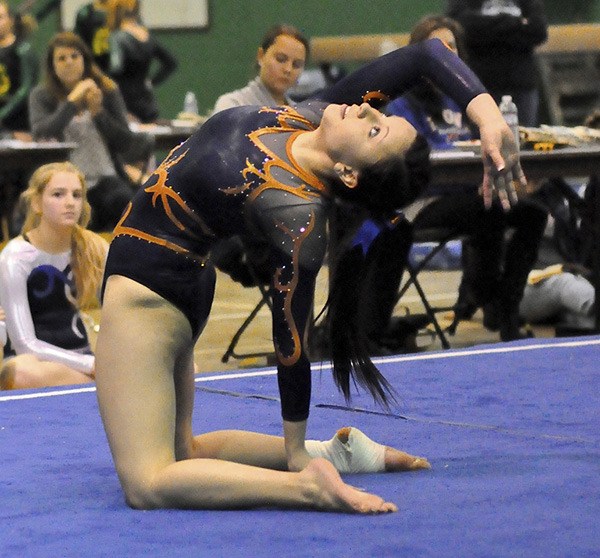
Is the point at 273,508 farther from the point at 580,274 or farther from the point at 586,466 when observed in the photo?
the point at 580,274

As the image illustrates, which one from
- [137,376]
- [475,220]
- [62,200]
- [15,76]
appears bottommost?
[475,220]

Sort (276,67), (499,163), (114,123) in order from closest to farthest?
(499,163)
(276,67)
(114,123)

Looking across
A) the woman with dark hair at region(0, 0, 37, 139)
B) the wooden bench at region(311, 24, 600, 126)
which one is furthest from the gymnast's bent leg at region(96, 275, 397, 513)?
the wooden bench at region(311, 24, 600, 126)

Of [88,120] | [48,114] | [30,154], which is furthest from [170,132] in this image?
[30,154]

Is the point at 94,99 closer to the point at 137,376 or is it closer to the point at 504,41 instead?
the point at 504,41

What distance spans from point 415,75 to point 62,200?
1.68m

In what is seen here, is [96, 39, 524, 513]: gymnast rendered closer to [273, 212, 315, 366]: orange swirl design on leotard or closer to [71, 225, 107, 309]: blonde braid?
[273, 212, 315, 366]: orange swirl design on leotard

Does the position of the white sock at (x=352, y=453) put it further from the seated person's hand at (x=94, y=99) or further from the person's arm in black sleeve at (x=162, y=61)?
the person's arm in black sleeve at (x=162, y=61)

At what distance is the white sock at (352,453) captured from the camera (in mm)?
2707

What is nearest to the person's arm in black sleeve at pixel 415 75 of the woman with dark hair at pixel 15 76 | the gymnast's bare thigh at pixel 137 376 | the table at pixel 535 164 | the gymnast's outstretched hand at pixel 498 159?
the gymnast's outstretched hand at pixel 498 159

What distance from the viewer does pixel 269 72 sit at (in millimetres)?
5113

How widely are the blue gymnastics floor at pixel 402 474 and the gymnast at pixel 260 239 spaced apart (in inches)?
2.7

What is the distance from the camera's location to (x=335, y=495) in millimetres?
2371

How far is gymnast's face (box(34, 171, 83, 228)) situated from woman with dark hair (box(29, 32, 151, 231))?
2046mm
